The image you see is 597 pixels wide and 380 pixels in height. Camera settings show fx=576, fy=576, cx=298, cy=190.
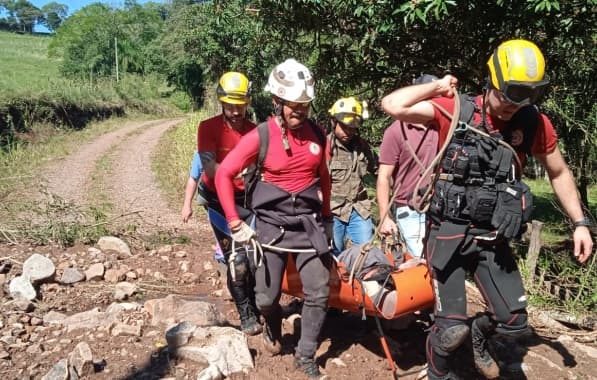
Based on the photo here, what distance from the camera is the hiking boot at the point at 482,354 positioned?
3.65m

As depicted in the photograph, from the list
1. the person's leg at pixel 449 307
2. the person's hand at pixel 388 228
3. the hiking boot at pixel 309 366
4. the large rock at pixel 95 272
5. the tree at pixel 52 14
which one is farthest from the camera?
the tree at pixel 52 14

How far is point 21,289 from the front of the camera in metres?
5.28

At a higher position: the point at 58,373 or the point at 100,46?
the point at 100,46

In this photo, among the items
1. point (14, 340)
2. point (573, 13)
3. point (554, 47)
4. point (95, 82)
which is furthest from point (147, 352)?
point (95, 82)

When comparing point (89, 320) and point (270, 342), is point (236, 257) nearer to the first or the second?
point (270, 342)

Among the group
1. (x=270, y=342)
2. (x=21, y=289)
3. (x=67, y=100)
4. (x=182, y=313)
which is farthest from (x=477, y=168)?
(x=67, y=100)

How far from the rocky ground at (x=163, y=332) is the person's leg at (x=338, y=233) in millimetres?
570

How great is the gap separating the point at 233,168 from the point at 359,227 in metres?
1.59

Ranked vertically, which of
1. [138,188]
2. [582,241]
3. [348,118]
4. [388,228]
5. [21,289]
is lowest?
[138,188]

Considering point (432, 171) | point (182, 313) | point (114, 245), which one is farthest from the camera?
point (114, 245)

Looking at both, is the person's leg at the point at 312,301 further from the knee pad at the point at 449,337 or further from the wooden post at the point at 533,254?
the wooden post at the point at 533,254

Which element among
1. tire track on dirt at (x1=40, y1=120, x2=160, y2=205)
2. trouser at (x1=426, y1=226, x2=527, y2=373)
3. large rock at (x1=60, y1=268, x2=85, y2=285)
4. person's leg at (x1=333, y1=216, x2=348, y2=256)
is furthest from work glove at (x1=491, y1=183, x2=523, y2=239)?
tire track on dirt at (x1=40, y1=120, x2=160, y2=205)

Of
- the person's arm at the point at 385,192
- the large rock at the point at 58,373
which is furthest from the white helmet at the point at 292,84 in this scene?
the large rock at the point at 58,373

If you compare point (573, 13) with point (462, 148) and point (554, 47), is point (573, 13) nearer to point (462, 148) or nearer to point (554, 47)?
point (554, 47)
